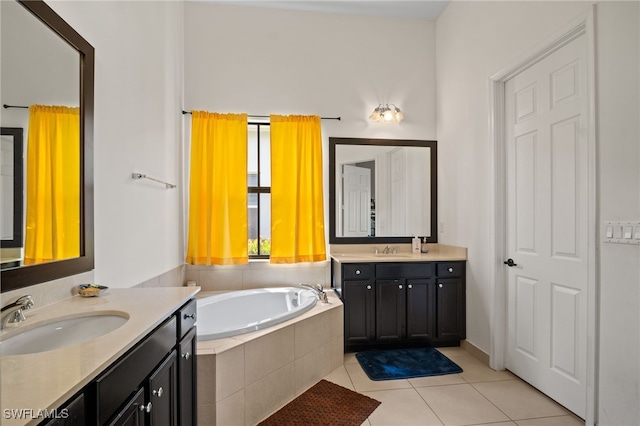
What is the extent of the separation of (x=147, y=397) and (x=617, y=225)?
218cm

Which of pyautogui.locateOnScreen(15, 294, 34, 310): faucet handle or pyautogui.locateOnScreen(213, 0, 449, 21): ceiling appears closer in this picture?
pyautogui.locateOnScreen(15, 294, 34, 310): faucet handle

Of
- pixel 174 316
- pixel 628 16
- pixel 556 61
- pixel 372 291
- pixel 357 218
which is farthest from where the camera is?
pixel 357 218

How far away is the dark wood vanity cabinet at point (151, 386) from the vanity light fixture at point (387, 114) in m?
2.59

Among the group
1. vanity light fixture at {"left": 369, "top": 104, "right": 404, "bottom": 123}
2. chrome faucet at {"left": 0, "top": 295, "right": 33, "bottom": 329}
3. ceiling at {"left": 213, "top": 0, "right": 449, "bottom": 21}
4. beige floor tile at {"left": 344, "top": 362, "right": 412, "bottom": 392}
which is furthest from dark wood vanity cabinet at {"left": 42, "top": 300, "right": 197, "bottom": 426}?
ceiling at {"left": 213, "top": 0, "right": 449, "bottom": 21}

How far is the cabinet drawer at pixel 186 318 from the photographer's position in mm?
1341

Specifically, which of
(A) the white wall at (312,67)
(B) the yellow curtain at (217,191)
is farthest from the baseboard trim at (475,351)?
(B) the yellow curtain at (217,191)

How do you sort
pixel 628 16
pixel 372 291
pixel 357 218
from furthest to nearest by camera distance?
pixel 357 218 → pixel 372 291 → pixel 628 16

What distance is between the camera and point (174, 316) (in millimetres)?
1294

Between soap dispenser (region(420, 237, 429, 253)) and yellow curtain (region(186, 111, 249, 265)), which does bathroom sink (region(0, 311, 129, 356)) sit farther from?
soap dispenser (region(420, 237, 429, 253))

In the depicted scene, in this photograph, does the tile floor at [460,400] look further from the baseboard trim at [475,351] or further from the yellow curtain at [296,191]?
the yellow curtain at [296,191]

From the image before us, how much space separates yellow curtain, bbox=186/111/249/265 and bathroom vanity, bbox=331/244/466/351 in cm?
104

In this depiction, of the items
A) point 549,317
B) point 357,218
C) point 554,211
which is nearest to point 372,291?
point 357,218

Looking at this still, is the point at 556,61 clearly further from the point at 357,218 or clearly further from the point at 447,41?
the point at 357,218

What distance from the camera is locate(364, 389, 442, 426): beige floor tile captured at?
1.86 m
